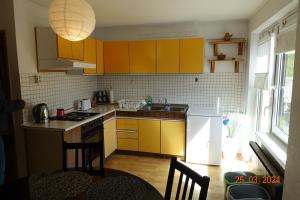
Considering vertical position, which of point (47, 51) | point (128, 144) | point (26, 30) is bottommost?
point (128, 144)

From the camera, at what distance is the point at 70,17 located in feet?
4.42

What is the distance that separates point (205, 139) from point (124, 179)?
1975 mm

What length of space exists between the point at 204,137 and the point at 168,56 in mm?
1438

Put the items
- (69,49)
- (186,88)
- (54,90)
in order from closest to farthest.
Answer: (69,49) < (54,90) < (186,88)

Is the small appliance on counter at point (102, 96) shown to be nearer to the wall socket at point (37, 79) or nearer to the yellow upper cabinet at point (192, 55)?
the wall socket at point (37, 79)

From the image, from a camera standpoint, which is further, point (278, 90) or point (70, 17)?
point (278, 90)

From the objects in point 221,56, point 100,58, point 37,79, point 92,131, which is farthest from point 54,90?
point 221,56

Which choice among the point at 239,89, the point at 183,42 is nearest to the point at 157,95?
the point at 183,42

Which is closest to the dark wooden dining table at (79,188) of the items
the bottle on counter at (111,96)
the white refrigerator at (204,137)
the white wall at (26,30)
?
the white wall at (26,30)

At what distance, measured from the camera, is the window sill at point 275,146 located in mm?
2012

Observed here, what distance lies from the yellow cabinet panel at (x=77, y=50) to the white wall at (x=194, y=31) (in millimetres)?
1114

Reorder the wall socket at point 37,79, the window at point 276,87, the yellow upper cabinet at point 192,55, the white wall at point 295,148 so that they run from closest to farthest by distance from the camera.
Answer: the white wall at point 295,148 → the window at point 276,87 → the wall socket at point 37,79 → the yellow upper cabinet at point 192,55

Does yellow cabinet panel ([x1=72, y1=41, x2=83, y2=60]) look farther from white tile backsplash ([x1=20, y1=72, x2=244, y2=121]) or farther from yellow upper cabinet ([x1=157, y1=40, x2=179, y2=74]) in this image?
yellow upper cabinet ([x1=157, y1=40, x2=179, y2=74])

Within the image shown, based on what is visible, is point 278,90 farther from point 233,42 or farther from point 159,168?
point 159,168
